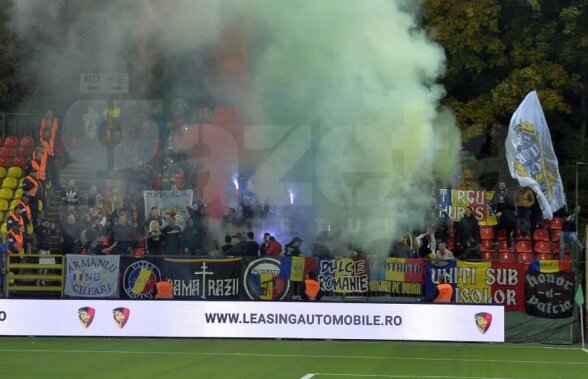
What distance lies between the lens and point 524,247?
27.5 meters

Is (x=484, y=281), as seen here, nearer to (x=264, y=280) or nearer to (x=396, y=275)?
(x=396, y=275)

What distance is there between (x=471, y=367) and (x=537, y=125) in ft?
32.9

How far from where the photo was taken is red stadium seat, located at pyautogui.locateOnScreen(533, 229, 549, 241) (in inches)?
1093

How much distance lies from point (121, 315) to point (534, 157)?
34.2ft

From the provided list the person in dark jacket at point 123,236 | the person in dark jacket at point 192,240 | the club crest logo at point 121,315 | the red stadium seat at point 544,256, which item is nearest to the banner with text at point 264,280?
the person in dark jacket at point 192,240

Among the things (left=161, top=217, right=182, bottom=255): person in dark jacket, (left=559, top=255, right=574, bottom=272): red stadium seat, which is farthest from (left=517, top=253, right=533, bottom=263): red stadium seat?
(left=161, top=217, right=182, bottom=255): person in dark jacket

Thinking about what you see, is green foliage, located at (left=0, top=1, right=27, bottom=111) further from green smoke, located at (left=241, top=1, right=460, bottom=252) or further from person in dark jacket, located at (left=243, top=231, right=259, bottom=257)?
person in dark jacket, located at (left=243, top=231, right=259, bottom=257)

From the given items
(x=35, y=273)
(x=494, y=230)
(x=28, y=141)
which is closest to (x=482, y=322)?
(x=494, y=230)

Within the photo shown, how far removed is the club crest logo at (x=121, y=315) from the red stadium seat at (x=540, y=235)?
1072cm

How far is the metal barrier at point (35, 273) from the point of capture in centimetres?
2569

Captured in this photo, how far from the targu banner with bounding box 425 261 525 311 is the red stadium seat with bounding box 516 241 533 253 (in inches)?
123

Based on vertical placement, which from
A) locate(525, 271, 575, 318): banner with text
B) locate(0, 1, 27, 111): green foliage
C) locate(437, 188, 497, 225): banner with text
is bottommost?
locate(525, 271, 575, 318): banner with text

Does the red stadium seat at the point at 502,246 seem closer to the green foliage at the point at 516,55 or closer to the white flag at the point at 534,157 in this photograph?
the white flag at the point at 534,157

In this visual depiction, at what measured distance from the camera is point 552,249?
28.2 metres
